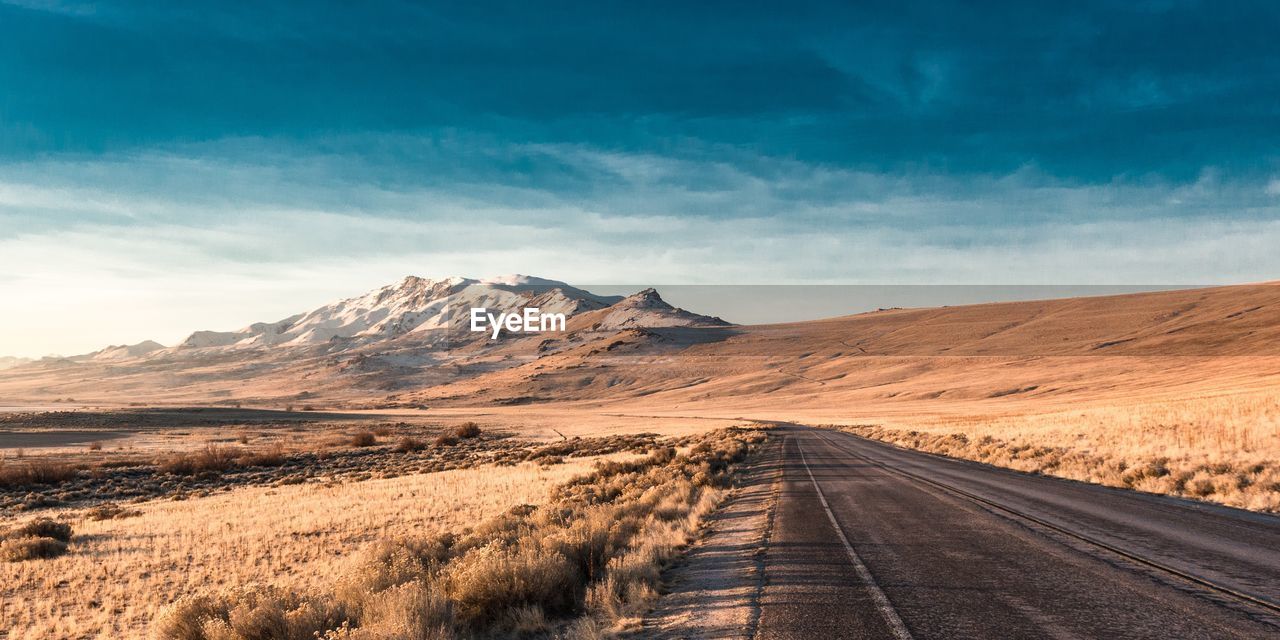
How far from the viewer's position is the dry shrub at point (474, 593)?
8016 mm

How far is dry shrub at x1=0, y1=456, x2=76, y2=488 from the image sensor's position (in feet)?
106

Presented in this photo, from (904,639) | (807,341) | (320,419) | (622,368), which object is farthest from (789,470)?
(807,341)

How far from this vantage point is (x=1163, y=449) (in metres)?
24.3

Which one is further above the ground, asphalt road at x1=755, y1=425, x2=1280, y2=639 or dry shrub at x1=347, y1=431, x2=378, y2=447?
asphalt road at x1=755, y1=425, x2=1280, y2=639

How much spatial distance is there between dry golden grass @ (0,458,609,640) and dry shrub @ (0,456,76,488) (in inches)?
447

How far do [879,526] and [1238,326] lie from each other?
5860 inches

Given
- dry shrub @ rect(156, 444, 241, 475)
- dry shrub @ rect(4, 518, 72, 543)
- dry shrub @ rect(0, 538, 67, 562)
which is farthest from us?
dry shrub @ rect(156, 444, 241, 475)

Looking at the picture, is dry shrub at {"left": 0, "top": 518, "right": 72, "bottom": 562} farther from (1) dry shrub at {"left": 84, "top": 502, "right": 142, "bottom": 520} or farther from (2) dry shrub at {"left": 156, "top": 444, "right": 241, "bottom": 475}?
(2) dry shrub at {"left": 156, "top": 444, "right": 241, "bottom": 475}

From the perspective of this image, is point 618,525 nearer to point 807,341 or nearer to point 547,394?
point 547,394

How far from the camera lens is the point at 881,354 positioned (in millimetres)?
156500

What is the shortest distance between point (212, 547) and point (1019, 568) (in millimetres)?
17712

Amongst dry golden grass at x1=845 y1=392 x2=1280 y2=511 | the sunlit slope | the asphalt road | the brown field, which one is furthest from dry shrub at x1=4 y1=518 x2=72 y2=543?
the sunlit slope

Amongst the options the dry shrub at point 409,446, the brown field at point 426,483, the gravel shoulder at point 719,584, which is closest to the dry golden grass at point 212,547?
the brown field at point 426,483

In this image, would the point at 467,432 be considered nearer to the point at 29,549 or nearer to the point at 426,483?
the point at 426,483
